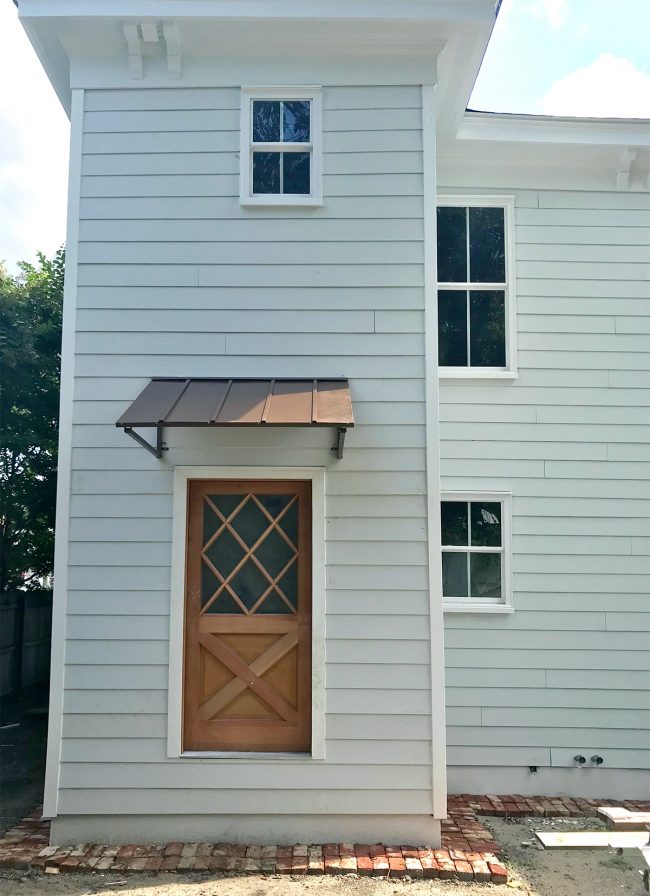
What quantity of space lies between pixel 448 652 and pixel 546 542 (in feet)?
4.23

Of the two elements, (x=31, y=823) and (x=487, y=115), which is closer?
(x=31, y=823)

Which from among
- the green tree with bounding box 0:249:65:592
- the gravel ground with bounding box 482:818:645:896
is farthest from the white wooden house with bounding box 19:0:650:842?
the green tree with bounding box 0:249:65:592

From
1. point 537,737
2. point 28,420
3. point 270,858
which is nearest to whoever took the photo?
point 270,858

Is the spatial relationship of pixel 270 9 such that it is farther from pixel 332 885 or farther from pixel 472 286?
pixel 332 885

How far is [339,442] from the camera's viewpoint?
518 centimetres

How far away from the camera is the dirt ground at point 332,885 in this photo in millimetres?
4441

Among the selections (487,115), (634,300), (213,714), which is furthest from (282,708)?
(487,115)

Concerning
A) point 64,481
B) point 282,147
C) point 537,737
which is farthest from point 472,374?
point 64,481

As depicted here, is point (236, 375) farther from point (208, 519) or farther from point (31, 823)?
point (31, 823)

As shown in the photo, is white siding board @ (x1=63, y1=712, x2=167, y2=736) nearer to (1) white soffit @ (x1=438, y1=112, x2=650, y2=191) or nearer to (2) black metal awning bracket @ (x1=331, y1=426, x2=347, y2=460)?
(2) black metal awning bracket @ (x1=331, y1=426, x2=347, y2=460)

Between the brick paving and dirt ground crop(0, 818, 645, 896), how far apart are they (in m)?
0.06

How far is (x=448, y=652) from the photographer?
258 inches

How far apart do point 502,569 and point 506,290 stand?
255 centimetres

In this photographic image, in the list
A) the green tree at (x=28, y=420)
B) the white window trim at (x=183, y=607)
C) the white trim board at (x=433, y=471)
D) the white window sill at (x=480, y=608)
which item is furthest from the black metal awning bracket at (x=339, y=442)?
the green tree at (x=28, y=420)
